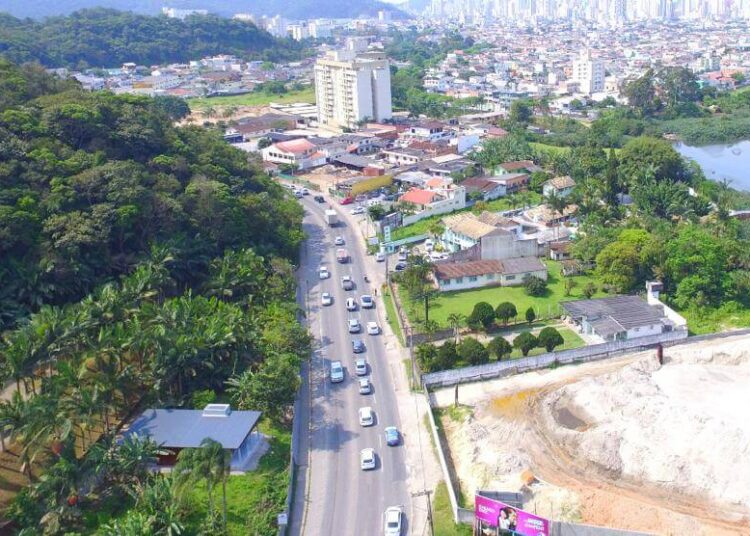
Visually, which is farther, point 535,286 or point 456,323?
point 535,286

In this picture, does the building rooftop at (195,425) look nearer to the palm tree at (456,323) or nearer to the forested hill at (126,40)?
the palm tree at (456,323)

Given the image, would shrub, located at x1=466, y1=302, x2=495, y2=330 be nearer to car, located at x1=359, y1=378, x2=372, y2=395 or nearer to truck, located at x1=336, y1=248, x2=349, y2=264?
car, located at x1=359, y1=378, x2=372, y2=395

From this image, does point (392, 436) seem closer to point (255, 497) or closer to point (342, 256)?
point (255, 497)

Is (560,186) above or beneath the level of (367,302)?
above

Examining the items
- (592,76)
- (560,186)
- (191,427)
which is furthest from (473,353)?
(592,76)

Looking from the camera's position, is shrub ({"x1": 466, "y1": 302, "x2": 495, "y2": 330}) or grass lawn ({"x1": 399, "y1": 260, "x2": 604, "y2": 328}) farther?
grass lawn ({"x1": 399, "y1": 260, "x2": 604, "y2": 328})

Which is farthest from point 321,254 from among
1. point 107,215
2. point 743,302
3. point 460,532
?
point 460,532

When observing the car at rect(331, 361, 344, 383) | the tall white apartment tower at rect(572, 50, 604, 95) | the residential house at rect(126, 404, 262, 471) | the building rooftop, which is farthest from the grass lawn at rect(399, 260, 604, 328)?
the tall white apartment tower at rect(572, 50, 604, 95)
